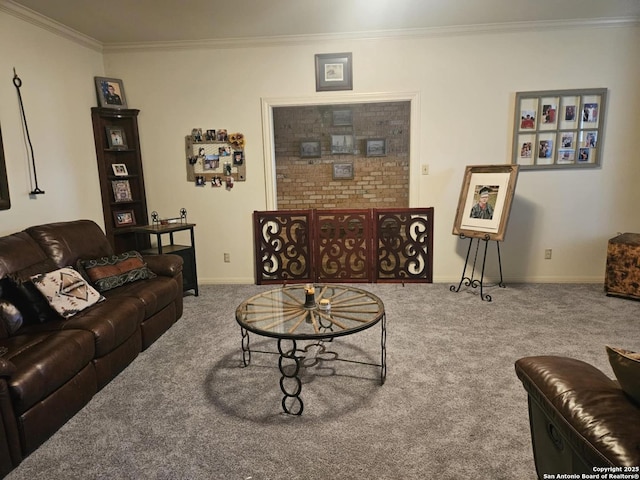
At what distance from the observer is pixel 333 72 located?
3973 millimetres

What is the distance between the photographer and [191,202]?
433cm

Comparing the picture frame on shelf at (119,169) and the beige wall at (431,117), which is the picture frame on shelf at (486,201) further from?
the picture frame on shelf at (119,169)

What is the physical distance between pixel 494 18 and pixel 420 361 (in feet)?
10.5

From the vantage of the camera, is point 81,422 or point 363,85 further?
point 363,85

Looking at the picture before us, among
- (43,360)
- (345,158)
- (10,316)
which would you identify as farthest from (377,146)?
Answer: (43,360)

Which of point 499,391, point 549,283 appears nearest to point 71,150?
point 499,391

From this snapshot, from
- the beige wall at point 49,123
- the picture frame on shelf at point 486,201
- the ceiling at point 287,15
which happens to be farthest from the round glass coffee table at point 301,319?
the ceiling at point 287,15

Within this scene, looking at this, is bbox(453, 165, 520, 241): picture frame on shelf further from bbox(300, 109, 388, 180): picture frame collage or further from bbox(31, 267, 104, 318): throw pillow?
bbox(31, 267, 104, 318): throw pillow

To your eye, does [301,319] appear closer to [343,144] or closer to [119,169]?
[119,169]

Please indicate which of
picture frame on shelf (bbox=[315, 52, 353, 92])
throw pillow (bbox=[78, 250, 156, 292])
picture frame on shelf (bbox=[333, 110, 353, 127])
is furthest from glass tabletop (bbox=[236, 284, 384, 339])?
picture frame on shelf (bbox=[333, 110, 353, 127])

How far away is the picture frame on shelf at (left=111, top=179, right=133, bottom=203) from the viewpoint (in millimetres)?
4090

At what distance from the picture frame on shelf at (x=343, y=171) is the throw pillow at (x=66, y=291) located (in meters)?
4.13

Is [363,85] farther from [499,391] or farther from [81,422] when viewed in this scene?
[81,422]

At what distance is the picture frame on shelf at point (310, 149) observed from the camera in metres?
6.00
